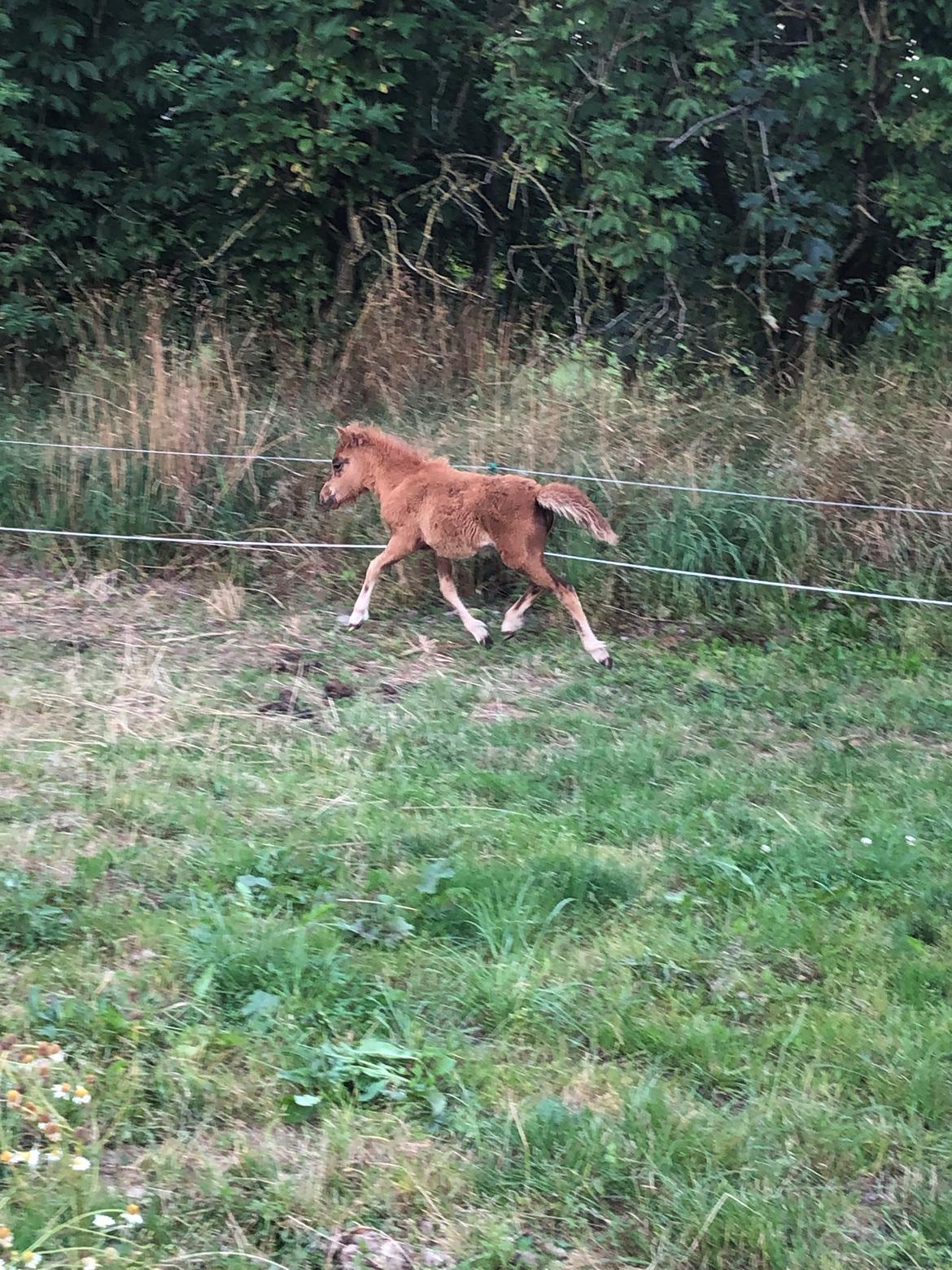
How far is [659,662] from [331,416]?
4.02 meters

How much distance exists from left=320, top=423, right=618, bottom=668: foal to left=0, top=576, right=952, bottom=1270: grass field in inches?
41.3

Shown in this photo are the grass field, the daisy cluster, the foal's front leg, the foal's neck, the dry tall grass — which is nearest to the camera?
the daisy cluster

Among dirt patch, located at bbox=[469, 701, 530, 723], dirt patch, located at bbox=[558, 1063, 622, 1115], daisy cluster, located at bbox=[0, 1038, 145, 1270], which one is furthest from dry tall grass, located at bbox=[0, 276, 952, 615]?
daisy cluster, located at bbox=[0, 1038, 145, 1270]

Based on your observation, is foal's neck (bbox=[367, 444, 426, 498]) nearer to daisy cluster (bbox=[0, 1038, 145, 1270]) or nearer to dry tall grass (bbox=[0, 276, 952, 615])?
dry tall grass (bbox=[0, 276, 952, 615])

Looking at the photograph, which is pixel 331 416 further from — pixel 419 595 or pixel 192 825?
pixel 192 825

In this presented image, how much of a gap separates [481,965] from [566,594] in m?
3.97

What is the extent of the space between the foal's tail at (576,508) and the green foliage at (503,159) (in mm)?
3237

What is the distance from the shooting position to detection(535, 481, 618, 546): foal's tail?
7.46m

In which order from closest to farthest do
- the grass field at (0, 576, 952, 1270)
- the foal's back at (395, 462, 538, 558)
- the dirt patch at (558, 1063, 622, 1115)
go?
the grass field at (0, 576, 952, 1270)
the dirt patch at (558, 1063, 622, 1115)
the foal's back at (395, 462, 538, 558)

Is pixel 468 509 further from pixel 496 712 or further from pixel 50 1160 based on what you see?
pixel 50 1160

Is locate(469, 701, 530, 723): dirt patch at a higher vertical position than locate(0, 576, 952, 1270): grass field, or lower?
lower

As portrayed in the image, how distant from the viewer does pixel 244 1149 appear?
3.23 meters

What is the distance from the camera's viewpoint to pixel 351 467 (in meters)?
8.21

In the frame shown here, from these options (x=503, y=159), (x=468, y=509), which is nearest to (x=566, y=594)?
(x=468, y=509)
